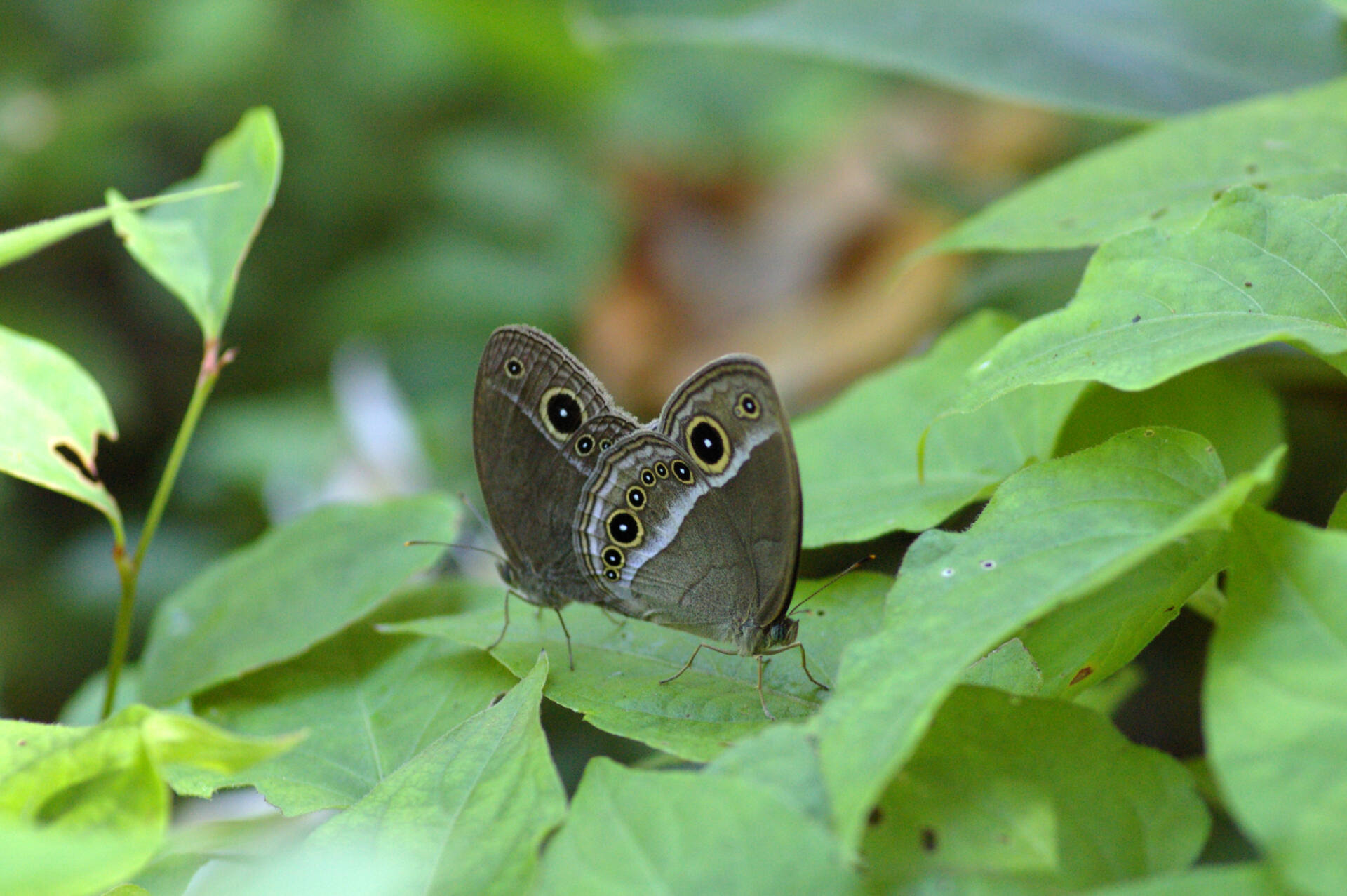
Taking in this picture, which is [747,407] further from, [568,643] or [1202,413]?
[1202,413]

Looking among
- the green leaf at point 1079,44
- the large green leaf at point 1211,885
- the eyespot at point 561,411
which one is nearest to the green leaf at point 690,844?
the large green leaf at point 1211,885

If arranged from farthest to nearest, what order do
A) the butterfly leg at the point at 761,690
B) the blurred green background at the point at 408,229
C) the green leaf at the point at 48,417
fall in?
1. the blurred green background at the point at 408,229
2. the green leaf at the point at 48,417
3. the butterfly leg at the point at 761,690

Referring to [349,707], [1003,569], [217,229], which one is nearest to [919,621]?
[1003,569]

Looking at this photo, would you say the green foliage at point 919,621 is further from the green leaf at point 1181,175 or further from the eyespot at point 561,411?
the eyespot at point 561,411

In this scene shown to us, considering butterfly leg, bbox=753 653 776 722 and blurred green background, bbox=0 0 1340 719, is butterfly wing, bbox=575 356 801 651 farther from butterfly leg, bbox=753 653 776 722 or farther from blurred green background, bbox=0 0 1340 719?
blurred green background, bbox=0 0 1340 719

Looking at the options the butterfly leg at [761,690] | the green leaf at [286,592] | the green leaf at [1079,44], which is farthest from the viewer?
the green leaf at [1079,44]
